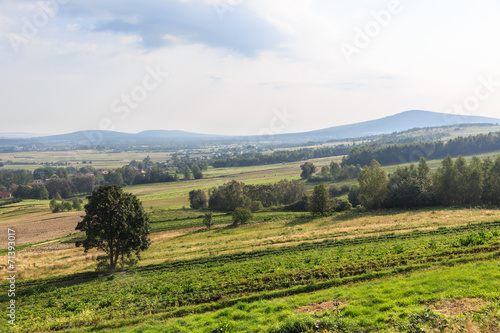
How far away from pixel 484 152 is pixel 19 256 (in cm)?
22351

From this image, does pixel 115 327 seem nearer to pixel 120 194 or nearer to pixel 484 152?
pixel 120 194

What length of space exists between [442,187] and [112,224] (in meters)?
66.9

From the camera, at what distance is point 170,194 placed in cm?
12438

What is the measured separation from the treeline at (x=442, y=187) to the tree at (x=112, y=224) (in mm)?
53402

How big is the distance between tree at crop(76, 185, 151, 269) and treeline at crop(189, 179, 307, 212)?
2069 inches

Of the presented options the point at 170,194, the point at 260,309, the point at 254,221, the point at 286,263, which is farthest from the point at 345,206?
the point at 170,194

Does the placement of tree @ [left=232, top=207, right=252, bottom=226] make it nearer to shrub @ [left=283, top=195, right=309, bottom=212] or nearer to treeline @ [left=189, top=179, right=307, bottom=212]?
treeline @ [left=189, top=179, right=307, bottom=212]

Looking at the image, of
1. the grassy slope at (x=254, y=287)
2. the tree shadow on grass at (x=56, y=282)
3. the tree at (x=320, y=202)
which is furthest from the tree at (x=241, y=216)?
the tree shadow on grass at (x=56, y=282)

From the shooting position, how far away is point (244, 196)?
290ft

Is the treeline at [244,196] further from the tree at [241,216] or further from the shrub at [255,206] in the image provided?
the tree at [241,216]

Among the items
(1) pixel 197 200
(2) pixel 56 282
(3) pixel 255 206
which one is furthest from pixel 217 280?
(1) pixel 197 200

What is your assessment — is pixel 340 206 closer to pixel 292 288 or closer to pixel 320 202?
pixel 320 202

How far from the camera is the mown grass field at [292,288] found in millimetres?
12234

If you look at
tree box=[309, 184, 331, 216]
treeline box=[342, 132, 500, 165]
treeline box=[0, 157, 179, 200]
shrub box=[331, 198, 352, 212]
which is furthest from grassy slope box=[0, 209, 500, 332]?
treeline box=[342, 132, 500, 165]
